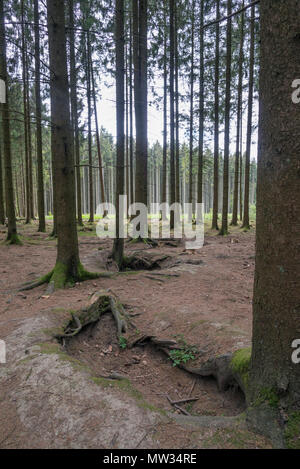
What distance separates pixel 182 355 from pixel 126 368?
84 cm

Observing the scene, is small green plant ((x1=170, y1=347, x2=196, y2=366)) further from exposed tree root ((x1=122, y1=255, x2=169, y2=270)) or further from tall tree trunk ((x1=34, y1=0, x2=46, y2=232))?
tall tree trunk ((x1=34, y1=0, x2=46, y2=232))

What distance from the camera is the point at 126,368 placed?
403 centimetres

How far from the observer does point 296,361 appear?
2.12m

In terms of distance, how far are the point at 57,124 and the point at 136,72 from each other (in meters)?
6.04

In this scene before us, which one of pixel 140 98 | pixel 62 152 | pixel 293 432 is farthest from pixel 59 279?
pixel 140 98

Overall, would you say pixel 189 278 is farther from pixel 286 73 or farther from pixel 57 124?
pixel 286 73

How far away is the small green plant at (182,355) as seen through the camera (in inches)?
155

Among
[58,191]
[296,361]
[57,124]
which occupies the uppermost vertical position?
[57,124]

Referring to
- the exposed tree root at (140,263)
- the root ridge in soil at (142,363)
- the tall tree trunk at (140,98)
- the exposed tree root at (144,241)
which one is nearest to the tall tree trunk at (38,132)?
the tall tree trunk at (140,98)

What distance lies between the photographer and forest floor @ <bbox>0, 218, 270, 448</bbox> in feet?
7.81

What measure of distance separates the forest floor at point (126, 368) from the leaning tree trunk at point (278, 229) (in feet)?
1.08

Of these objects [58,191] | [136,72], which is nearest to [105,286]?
[58,191]

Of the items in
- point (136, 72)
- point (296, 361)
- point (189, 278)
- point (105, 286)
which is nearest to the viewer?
point (296, 361)

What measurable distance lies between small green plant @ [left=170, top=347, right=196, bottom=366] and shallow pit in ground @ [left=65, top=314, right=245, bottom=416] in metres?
0.11
